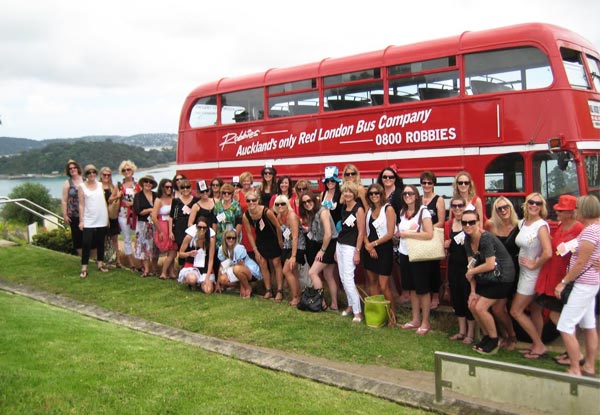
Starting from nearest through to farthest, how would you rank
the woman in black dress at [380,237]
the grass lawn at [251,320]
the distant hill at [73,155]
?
the grass lawn at [251,320] → the woman in black dress at [380,237] → the distant hill at [73,155]

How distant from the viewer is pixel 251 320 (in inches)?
269

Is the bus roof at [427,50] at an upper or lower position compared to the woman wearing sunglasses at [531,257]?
upper

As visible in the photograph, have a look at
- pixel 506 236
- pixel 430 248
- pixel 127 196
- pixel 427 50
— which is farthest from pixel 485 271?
pixel 127 196

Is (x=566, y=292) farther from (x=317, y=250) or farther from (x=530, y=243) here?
(x=317, y=250)

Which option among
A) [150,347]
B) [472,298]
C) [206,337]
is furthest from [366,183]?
[150,347]

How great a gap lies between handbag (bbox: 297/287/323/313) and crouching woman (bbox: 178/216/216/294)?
1706mm

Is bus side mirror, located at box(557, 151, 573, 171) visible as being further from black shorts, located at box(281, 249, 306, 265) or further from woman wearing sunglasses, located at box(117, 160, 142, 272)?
woman wearing sunglasses, located at box(117, 160, 142, 272)

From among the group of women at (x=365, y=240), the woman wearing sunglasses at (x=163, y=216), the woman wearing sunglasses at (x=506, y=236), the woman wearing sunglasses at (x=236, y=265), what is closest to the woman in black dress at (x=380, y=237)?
the group of women at (x=365, y=240)

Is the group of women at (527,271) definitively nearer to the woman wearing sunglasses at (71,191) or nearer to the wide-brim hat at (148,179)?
the wide-brim hat at (148,179)

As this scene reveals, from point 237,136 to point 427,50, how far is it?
409 centimetres

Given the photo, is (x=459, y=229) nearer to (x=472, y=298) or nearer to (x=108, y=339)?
(x=472, y=298)

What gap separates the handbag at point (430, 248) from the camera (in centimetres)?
607

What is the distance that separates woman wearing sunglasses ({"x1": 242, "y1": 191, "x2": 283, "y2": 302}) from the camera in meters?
7.41

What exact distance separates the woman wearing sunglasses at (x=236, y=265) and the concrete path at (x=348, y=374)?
1534 mm
